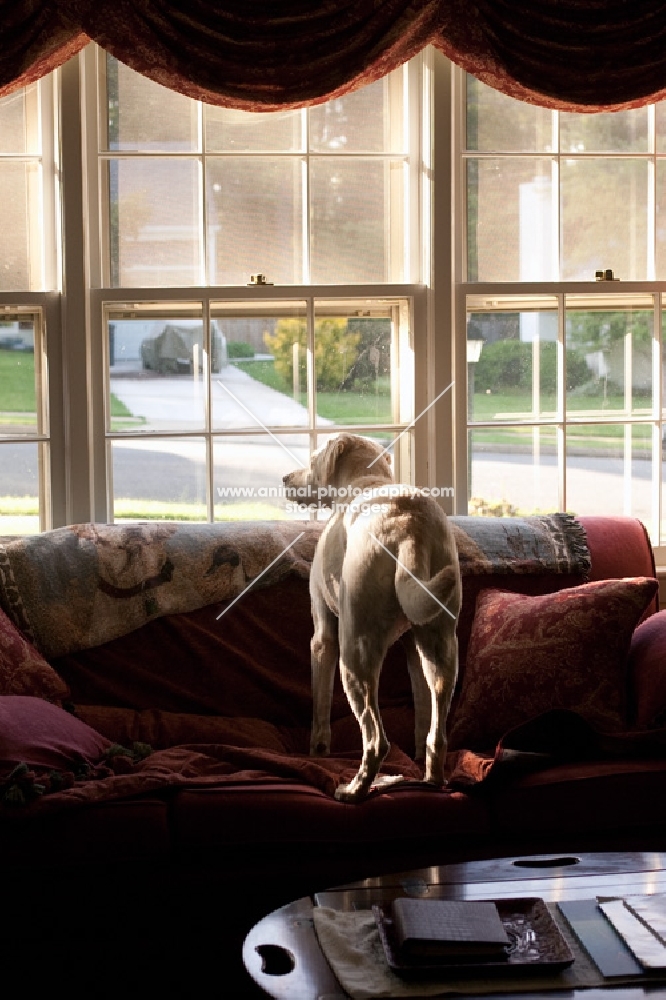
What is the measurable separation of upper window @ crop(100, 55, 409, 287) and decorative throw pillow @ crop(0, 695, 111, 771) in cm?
140

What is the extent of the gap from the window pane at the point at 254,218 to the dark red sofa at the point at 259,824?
1.39 m

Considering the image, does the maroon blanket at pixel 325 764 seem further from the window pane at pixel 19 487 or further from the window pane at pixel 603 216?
the window pane at pixel 603 216


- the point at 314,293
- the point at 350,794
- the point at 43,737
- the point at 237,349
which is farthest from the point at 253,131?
the point at 350,794

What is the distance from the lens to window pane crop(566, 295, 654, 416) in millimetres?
3645

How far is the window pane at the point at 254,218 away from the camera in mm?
3439

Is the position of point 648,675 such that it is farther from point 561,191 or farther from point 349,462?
point 561,191

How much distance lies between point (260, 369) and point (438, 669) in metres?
1.35

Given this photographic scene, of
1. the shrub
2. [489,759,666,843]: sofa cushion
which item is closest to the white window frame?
the shrub

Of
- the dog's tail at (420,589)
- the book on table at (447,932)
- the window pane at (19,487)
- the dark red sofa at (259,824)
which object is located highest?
the window pane at (19,487)

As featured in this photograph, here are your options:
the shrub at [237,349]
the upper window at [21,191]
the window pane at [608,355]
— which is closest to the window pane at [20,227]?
the upper window at [21,191]

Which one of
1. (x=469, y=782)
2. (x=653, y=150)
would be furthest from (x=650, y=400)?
(x=469, y=782)

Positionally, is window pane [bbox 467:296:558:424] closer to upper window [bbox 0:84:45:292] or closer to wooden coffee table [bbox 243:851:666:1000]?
upper window [bbox 0:84:45:292]

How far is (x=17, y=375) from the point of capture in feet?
11.2

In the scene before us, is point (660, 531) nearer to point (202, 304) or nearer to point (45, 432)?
point (202, 304)
